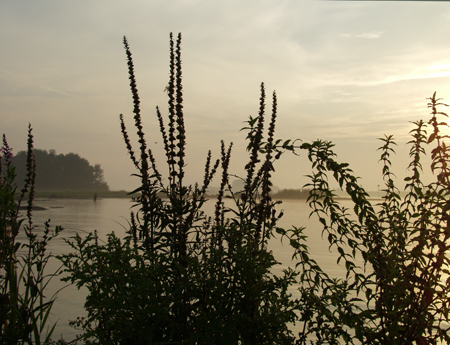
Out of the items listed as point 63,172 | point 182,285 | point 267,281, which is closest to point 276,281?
point 267,281

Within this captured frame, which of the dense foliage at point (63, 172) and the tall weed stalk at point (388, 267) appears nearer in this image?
the tall weed stalk at point (388, 267)

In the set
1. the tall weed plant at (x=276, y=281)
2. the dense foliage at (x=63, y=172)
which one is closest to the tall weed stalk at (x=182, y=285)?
the tall weed plant at (x=276, y=281)

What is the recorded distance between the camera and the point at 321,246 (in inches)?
362

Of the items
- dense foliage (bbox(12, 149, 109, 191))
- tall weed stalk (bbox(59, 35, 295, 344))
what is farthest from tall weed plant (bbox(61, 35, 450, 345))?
dense foliage (bbox(12, 149, 109, 191))

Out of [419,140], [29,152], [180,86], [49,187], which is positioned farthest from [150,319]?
[49,187]

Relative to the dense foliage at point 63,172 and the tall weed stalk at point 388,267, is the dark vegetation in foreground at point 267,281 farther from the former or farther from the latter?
the dense foliage at point 63,172

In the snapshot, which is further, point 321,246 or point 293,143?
point 321,246

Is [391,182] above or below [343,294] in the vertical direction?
above

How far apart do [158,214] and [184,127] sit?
0.73 m

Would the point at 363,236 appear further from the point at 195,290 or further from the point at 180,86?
the point at 180,86

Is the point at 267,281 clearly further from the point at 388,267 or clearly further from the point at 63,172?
the point at 63,172

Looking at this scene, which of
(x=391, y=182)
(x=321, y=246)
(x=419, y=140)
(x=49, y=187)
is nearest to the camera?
(x=419, y=140)

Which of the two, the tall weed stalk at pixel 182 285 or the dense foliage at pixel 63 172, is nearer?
the tall weed stalk at pixel 182 285

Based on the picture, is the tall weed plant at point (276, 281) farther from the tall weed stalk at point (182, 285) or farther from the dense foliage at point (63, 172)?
the dense foliage at point (63, 172)
